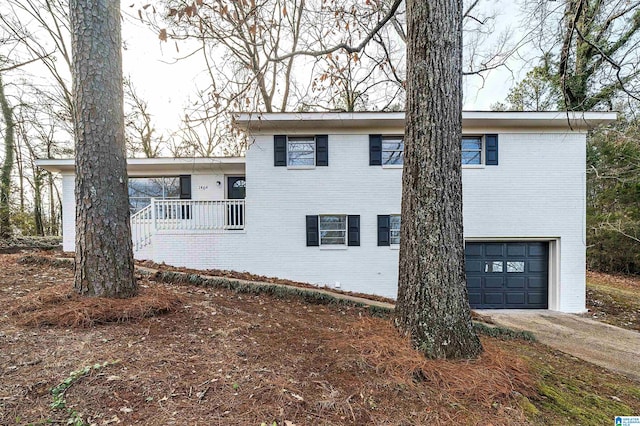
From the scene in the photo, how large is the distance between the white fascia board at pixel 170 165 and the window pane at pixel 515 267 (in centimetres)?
890

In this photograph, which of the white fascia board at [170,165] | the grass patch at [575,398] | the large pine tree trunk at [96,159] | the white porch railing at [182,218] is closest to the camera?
the grass patch at [575,398]

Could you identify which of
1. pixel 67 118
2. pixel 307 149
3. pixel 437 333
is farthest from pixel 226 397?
pixel 67 118

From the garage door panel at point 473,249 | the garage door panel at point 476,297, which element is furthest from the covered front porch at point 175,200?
the garage door panel at point 476,297

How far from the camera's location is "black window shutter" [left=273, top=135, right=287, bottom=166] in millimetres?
7754

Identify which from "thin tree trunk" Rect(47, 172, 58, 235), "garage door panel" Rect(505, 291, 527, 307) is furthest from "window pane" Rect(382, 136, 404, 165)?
"thin tree trunk" Rect(47, 172, 58, 235)

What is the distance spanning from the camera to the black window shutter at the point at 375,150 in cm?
781

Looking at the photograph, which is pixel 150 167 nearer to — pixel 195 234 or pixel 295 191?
pixel 195 234

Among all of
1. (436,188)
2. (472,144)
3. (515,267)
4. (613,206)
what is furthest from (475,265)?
(613,206)

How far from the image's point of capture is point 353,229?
25.5 ft

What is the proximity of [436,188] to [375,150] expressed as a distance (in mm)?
5508

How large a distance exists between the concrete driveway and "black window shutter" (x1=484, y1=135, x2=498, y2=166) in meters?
4.21

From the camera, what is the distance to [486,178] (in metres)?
7.71

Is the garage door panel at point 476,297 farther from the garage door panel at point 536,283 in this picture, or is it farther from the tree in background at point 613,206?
the tree in background at point 613,206

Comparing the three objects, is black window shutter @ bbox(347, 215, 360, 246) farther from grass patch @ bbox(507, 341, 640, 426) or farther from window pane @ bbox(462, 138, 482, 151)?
grass patch @ bbox(507, 341, 640, 426)
